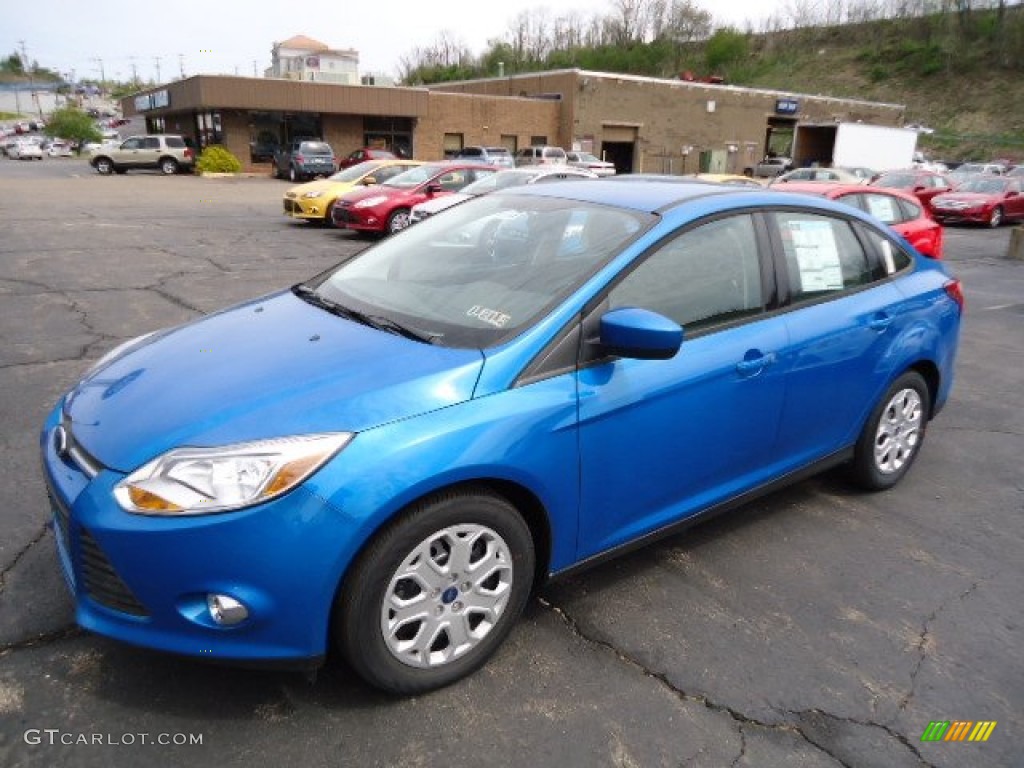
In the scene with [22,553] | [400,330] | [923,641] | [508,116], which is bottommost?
[923,641]

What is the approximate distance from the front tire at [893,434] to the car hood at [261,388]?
2420mm

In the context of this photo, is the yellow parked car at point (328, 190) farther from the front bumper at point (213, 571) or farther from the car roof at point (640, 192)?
the front bumper at point (213, 571)

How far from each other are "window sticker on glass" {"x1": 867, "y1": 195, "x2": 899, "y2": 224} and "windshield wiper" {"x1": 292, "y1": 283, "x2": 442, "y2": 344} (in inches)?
333

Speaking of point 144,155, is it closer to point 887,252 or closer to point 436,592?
point 887,252

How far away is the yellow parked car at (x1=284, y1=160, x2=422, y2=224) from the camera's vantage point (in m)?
15.3

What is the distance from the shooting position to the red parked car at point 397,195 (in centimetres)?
1362

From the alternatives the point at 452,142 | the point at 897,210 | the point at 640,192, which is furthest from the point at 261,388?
the point at 452,142

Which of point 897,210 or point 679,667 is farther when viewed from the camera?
point 897,210

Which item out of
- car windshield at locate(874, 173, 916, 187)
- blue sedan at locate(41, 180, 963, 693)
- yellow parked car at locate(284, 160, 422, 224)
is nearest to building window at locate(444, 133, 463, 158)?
car windshield at locate(874, 173, 916, 187)

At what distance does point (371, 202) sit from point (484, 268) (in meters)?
11.3

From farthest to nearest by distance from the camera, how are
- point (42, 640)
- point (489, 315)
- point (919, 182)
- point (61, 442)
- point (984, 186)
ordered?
point (919, 182)
point (984, 186)
point (489, 315)
point (42, 640)
point (61, 442)

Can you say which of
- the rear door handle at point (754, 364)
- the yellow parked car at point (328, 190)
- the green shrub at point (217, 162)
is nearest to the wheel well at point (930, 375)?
the rear door handle at point (754, 364)

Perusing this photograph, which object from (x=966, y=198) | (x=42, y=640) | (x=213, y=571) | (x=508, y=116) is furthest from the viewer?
(x=508, y=116)

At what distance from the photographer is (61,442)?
2.43 meters
